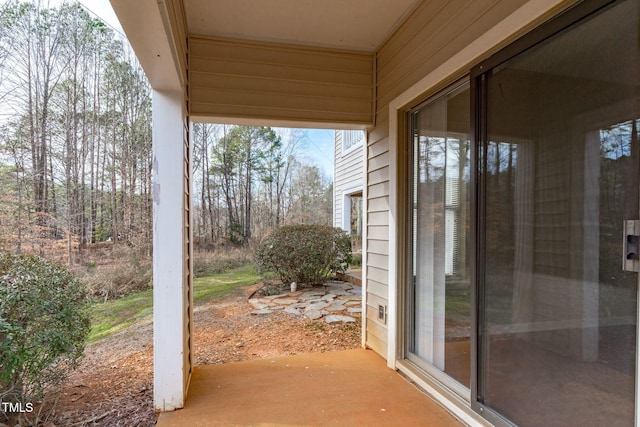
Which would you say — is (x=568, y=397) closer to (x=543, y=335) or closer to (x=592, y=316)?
(x=543, y=335)

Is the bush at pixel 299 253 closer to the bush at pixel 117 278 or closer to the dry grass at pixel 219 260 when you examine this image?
the dry grass at pixel 219 260

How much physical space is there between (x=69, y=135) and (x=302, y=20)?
3.08m

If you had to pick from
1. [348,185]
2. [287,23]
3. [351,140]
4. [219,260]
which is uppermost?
[351,140]

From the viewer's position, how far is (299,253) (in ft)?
17.5

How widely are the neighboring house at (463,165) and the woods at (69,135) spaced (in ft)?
6.52

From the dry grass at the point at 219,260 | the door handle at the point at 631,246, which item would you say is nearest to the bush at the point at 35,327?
the door handle at the point at 631,246

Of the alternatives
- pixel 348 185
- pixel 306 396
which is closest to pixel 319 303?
pixel 306 396

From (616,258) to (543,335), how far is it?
18.2 inches

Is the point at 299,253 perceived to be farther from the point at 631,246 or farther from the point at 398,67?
the point at 631,246

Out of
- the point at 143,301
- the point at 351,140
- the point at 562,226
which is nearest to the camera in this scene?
the point at 562,226

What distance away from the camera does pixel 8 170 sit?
3086mm

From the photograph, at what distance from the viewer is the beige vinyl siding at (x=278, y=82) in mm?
2635

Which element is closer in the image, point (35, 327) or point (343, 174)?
point (35, 327)

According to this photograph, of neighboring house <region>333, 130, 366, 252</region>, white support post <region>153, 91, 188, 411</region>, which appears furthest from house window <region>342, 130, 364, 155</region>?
white support post <region>153, 91, 188, 411</region>
